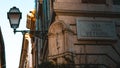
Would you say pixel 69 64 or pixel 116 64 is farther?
pixel 116 64

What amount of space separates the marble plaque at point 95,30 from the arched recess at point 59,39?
432mm

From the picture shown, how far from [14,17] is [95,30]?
8.69 feet

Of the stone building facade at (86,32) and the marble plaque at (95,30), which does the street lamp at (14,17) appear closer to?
the stone building facade at (86,32)

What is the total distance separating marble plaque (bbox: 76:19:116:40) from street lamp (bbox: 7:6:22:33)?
6.25 feet

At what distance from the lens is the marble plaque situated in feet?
54.7

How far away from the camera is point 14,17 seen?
16.8 meters

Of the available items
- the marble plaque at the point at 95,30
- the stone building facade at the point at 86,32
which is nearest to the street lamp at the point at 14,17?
the stone building facade at the point at 86,32

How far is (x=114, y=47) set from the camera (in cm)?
1684

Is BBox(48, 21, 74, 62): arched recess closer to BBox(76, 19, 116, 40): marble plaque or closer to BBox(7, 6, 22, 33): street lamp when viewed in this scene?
BBox(76, 19, 116, 40): marble plaque

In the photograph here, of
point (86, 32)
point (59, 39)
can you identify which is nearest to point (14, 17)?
point (59, 39)

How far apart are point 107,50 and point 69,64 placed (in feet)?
7.51

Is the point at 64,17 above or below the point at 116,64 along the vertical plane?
above

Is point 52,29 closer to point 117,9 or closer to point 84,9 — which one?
point 84,9

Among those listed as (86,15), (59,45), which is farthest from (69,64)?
(86,15)
